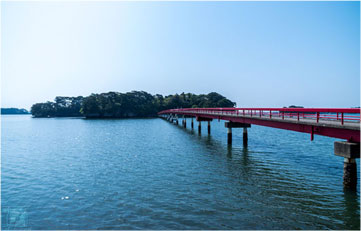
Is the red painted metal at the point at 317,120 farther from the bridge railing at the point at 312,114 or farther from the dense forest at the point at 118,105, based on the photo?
the dense forest at the point at 118,105

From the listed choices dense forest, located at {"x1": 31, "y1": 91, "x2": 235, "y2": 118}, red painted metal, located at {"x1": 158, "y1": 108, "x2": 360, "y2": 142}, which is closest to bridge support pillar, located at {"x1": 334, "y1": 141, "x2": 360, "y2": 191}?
red painted metal, located at {"x1": 158, "y1": 108, "x2": 360, "y2": 142}

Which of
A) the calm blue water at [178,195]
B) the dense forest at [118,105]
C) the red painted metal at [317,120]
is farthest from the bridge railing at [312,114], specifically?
the dense forest at [118,105]

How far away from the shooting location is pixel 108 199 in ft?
43.3

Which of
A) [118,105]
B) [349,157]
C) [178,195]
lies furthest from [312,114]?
[118,105]

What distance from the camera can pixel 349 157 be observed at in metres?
13.6

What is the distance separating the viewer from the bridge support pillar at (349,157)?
44.9ft

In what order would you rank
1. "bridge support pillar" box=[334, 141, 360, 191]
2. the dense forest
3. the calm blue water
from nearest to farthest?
the calm blue water → "bridge support pillar" box=[334, 141, 360, 191] → the dense forest

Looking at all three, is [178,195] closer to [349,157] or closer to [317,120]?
[349,157]

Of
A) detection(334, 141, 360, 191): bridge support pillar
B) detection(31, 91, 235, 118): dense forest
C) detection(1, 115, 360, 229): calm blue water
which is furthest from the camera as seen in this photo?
detection(31, 91, 235, 118): dense forest

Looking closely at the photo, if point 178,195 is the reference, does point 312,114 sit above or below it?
above

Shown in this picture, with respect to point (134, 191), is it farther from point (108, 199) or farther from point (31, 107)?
point (31, 107)

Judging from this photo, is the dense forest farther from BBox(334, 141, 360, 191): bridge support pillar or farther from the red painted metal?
BBox(334, 141, 360, 191): bridge support pillar

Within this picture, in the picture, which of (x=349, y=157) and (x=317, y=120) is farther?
(x=317, y=120)

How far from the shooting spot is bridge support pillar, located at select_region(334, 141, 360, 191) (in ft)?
44.9
